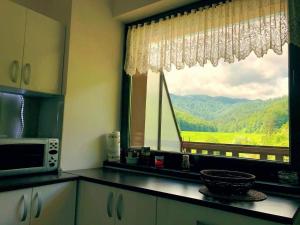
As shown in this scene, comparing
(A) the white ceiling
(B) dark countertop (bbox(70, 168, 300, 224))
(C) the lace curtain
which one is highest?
(A) the white ceiling

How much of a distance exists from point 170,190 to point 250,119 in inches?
35.3

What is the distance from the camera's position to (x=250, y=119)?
196 cm

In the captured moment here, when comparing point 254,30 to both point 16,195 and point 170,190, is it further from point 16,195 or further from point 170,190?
point 16,195

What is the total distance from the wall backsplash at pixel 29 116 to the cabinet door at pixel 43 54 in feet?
0.62

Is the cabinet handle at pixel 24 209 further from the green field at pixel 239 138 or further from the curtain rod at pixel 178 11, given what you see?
the curtain rod at pixel 178 11

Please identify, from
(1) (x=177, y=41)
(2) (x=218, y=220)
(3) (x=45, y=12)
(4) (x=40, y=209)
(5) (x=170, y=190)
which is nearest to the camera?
(2) (x=218, y=220)

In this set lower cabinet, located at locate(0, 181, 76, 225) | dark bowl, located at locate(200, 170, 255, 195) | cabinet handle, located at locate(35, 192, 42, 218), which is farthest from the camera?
cabinet handle, located at locate(35, 192, 42, 218)

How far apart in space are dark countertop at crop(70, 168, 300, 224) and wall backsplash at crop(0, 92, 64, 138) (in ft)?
1.48

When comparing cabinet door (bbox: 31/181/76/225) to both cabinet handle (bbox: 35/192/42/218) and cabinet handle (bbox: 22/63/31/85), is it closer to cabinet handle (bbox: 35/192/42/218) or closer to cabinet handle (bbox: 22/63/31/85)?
cabinet handle (bbox: 35/192/42/218)

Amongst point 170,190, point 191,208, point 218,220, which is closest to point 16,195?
point 170,190

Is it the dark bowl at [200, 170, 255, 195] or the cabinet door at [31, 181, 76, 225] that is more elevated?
the dark bowl at [200, 170, 255, 195]

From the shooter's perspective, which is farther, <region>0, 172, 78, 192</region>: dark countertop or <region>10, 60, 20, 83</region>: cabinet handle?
<region>10, 60, 20, 83</region>: cabinet handle

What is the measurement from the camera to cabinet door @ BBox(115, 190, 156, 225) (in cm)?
147

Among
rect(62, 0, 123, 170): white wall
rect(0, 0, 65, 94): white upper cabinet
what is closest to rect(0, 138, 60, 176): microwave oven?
rect(62, 0, 123, 170): white wall
